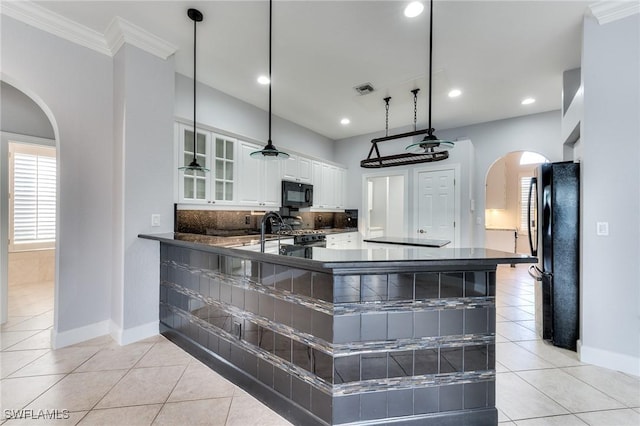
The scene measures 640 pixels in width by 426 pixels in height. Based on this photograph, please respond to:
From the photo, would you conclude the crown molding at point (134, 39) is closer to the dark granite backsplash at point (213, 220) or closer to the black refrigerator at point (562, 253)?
the dark granite backsplash at point (213, 220)

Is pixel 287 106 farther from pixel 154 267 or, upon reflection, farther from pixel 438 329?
pixel 438 329


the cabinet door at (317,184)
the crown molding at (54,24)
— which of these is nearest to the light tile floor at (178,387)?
the crown molding at (54,24)

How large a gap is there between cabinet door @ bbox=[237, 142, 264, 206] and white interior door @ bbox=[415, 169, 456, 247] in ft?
10.0

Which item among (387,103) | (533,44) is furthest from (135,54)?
(533,44)

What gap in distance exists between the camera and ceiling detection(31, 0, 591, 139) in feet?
7.63

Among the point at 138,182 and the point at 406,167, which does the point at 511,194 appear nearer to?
the point at 406,167

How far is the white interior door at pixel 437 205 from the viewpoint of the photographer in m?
4.99

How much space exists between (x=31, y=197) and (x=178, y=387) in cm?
486

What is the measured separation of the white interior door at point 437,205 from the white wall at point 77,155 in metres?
4.76

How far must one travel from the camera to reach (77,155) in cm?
256

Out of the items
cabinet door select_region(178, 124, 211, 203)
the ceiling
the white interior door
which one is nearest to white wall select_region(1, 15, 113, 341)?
the ceiling

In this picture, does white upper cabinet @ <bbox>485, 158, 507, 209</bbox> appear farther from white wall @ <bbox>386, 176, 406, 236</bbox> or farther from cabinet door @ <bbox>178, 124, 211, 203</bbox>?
cabinet door @ <bbox>178, 124, 211, 203</bbox>

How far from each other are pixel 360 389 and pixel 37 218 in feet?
19.5

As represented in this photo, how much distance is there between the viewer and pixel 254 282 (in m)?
1.90
